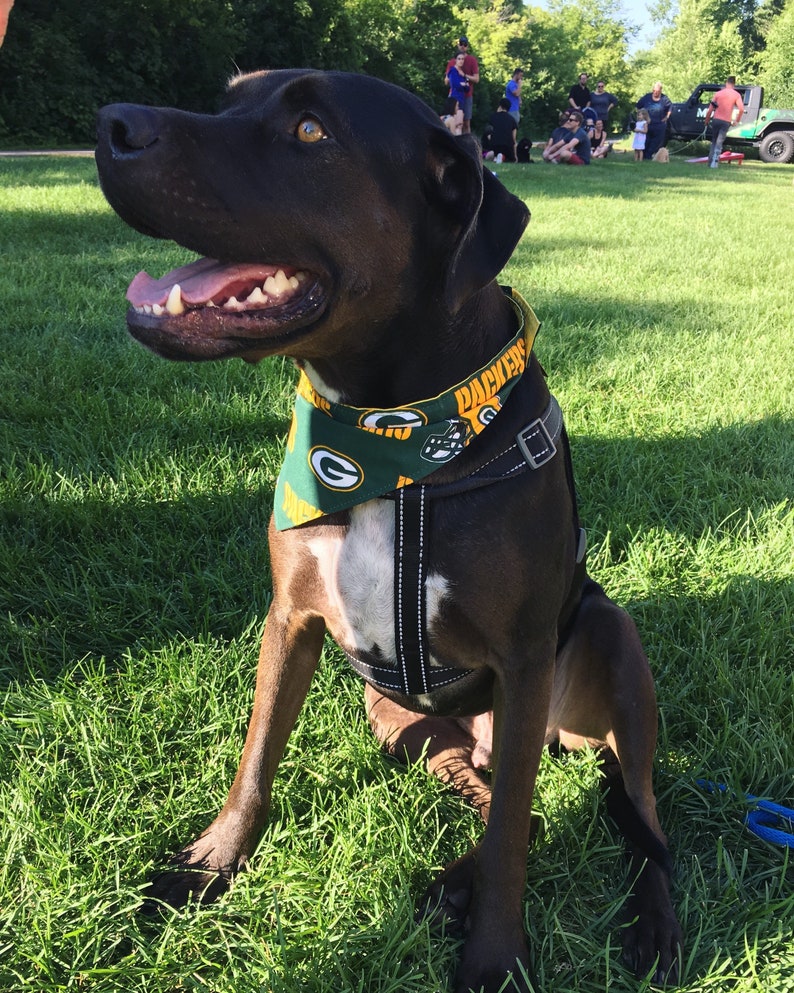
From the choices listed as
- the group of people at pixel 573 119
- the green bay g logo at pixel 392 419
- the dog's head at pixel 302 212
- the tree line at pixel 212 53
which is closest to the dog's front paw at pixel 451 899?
the green bay g logo at pixel 392 419

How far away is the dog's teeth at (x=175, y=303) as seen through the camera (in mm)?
1530

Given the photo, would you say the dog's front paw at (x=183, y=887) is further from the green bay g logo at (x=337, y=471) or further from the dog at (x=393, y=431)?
the green bay g logo at (x=337, y=471)

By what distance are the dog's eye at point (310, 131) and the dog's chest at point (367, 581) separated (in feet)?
2.49

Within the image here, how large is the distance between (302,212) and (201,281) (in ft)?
0.83

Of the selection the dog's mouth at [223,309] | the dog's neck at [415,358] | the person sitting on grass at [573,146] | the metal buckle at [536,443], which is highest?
the dog's mouth at [223,309]

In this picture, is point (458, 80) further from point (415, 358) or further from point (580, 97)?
point (415, 358)

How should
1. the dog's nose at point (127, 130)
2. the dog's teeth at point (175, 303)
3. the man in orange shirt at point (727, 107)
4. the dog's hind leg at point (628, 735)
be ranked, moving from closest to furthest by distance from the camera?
the dog's nose at point (127, 130) → the dog's teeth at point (175, 303) → the dog's hind leg at point (628, 735) → the man in orange shirt at point (727, 107)

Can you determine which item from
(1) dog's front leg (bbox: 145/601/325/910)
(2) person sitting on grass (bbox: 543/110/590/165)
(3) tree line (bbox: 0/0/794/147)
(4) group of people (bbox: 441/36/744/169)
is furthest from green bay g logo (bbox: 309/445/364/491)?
(2) person sitting on grass (bbox: 543/110/590/165)

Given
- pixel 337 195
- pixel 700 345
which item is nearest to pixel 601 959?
pixel 337 195

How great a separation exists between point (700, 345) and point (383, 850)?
4305mm

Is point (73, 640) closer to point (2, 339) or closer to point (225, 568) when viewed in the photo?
point (225, 568)

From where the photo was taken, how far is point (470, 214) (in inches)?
64.2

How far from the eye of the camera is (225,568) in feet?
9.41

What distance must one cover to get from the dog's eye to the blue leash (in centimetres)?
188
